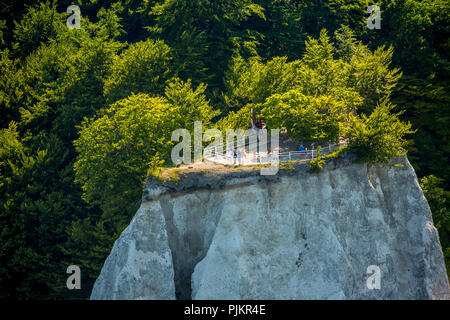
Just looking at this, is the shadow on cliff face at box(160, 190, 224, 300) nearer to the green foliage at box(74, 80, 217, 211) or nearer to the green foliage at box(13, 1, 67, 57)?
the green foliage at box(74, 80, 217, 211)

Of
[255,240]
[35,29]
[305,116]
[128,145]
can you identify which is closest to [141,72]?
[128,145]

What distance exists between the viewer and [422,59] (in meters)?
Result: 64.2

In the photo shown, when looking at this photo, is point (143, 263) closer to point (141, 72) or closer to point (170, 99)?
point (170, 99)

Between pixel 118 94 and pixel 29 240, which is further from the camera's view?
pixel 118 94

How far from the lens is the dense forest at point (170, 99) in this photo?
52.4m

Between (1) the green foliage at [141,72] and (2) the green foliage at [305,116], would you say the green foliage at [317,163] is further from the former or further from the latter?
(1) the green foliage at [141,72]

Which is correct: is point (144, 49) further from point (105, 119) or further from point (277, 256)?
point (277, 256)

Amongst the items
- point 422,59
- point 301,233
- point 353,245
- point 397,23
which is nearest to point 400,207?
point 353,245

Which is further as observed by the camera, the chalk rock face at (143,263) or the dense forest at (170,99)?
the dense forest at (170,99)

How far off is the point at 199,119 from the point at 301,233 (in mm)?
18108

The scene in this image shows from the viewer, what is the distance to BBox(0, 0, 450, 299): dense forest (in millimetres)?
52406

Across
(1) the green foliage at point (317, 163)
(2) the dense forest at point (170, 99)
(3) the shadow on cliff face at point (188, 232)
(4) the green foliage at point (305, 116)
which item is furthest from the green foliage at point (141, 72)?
(1) the green foliage at point (317, 163)

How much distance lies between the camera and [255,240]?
40.3 metres

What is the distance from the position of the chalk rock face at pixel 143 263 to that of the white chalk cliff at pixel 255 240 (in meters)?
0.07
